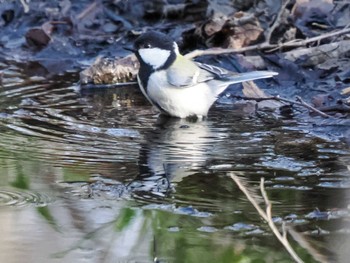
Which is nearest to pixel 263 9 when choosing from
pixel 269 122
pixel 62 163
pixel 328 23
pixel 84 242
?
pixel 328 23

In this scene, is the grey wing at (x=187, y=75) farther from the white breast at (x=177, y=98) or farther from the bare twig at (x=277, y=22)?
the bare twig at (x=277, y=22)

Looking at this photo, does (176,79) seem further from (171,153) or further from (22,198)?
(22,198)

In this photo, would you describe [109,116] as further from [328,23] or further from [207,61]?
[328,23]

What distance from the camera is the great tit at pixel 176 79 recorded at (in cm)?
677

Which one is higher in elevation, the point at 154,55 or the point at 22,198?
the point at 154,55

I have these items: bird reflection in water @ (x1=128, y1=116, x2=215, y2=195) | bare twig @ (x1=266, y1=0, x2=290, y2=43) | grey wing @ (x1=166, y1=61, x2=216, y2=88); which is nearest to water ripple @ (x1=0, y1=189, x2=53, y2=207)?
bird reflection in water @ (x1=128, y1=116, x2=215, y2=195)

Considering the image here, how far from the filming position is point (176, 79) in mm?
6824

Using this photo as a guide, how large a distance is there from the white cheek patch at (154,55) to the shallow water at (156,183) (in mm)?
355

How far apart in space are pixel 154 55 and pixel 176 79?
35 cm

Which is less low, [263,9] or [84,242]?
[263,9]

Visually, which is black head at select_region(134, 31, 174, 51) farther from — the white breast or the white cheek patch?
→ the white breast

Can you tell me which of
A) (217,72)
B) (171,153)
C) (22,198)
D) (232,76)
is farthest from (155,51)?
(22,198)

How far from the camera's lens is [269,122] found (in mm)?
6441

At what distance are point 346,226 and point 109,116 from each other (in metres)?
2.77
